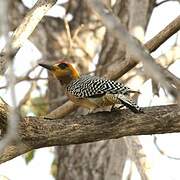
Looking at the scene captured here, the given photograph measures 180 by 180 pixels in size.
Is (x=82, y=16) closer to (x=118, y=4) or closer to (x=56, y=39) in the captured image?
(x=56, y=39)

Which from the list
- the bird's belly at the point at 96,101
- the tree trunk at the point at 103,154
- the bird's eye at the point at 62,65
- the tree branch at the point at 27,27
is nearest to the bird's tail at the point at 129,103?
the bird's belly at the point at 96,101

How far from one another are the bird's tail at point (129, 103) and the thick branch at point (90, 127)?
0.06 meters

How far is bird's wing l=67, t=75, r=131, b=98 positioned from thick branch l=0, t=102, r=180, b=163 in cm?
28

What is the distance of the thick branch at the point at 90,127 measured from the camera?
2.82 meters

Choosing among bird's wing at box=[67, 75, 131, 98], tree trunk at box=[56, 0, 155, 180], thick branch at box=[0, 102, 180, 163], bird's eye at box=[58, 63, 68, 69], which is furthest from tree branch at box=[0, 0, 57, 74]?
tree trunk at box=[56, 0, 155, 180]

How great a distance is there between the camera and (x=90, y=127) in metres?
3.00

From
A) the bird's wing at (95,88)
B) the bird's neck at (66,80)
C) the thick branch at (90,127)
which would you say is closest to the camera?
the thick branch at (90,127)

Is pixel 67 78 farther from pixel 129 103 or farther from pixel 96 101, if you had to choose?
pixel 129 103

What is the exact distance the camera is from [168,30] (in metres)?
3.70

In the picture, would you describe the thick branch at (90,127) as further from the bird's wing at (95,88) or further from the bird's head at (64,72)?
the bird's head at (64,72)

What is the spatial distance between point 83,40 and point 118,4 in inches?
37.1

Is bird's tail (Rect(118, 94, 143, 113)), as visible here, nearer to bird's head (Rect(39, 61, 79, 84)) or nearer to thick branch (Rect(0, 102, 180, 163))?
thick branch (Rect(0, 102, 180, 163))

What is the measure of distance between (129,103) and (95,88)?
21.8 inches

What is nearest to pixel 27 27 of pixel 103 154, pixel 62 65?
pixel 62 65
